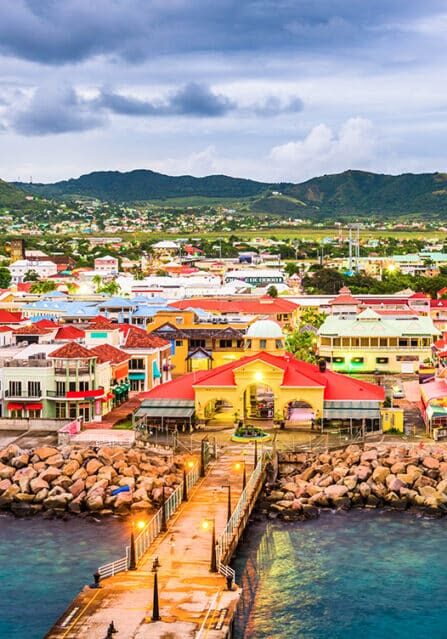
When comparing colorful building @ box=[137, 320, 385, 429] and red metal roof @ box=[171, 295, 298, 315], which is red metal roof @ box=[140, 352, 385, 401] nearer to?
colorful building @ box=[137, 320, 385, 429]

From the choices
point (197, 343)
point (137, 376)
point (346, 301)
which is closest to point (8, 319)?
point (197, 343)

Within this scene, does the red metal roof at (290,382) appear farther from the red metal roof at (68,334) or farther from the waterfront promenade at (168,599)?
the waterfront promenade at (168,599)

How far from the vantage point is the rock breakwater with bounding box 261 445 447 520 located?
40.6 m

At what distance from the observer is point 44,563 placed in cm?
3466

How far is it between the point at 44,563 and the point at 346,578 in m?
10.4

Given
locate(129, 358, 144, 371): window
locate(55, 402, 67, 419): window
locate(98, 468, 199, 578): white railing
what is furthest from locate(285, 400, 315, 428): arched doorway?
locate(55, 402, 67, 419): window

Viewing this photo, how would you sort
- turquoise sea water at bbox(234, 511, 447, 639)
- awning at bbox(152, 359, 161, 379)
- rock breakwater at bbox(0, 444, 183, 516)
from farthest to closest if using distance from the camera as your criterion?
awning at bbox(152, 359, 161, 379) → rock breakwater at bbox(0, 444, 183, 516) → turquoise sea water at bbox(234, 511, 447, 639)

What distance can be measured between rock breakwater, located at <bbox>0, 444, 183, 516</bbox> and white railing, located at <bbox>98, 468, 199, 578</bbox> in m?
0.86

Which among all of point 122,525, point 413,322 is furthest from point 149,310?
point 122,525

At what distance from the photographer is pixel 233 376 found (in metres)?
53.6

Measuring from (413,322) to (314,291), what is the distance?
222 ft

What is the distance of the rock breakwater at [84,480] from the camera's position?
1592 inches

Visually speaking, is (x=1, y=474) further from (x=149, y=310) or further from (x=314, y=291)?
(x=314, y=291)

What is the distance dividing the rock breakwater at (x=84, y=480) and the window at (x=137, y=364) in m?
17.7
